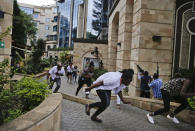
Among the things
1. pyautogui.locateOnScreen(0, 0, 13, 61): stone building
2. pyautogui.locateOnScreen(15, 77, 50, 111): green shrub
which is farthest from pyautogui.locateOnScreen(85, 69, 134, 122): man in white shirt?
pyautogui.locateOnScreen(0, 0, 13, 61): stone building

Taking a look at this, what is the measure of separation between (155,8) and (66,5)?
55507 mm

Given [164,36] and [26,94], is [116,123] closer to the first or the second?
[26,94]

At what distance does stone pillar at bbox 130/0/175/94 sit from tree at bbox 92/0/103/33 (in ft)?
137

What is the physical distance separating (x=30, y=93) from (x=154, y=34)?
6.95 metres

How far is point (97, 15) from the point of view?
5059cm

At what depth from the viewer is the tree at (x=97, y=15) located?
1961 inches

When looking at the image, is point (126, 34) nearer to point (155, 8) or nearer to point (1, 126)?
point (155, 8)

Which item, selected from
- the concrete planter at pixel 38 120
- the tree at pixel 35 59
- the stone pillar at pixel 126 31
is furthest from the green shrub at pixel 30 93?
the tree at pixel 35 59

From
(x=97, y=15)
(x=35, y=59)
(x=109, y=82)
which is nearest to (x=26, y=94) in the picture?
(x=109, y=82)

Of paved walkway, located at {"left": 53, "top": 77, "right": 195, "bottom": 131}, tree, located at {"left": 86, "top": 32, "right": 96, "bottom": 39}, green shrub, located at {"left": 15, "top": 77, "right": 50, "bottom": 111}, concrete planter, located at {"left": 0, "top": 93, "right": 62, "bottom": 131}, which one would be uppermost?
tree, located at {"left": 86, "top": 32, "right": 96, "bottom": 39}

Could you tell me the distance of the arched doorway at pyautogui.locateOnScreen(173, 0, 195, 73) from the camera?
27.2 feet

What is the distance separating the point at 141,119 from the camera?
15.8ft

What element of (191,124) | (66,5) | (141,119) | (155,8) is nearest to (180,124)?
(191,124)

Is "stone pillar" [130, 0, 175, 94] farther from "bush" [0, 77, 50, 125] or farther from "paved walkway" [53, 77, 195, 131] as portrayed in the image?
"bush" [0, 77, 50, 125]
